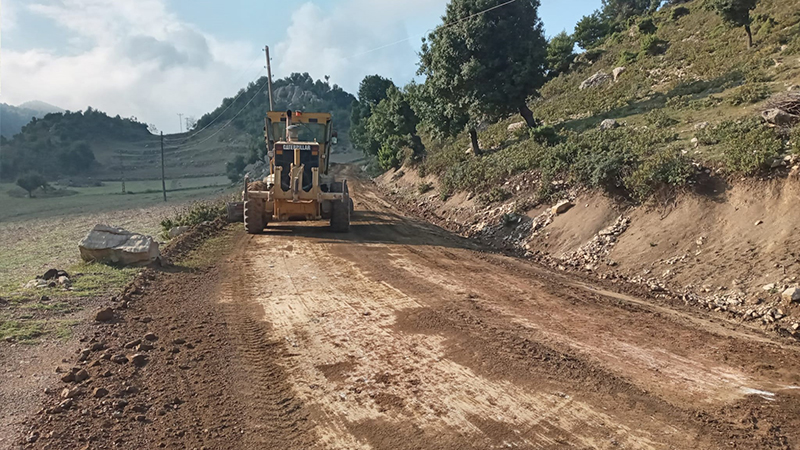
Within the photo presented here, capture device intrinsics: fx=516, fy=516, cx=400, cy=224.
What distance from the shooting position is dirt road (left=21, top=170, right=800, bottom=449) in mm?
4238

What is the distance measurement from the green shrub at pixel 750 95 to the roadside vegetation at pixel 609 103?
0.15 ft

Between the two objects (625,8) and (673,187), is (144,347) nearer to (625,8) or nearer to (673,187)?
(673,187)

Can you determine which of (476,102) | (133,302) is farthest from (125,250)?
(476,102)

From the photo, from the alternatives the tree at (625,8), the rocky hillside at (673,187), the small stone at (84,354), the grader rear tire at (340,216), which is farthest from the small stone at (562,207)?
the tree at (625,8)

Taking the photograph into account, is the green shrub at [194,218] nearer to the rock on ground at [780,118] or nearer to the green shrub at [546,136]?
the green shrub at [546,136]

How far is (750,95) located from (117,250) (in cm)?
1702

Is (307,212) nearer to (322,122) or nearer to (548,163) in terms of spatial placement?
(322,122)

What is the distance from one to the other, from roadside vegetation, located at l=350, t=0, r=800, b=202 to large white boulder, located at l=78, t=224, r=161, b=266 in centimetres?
1025

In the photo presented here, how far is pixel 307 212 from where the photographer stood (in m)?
15.0

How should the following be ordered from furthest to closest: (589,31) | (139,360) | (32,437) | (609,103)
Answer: (589,31)
(609,103)
(139,360)
(32,437)

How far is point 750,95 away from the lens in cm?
1497

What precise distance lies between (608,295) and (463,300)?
8.50 feet

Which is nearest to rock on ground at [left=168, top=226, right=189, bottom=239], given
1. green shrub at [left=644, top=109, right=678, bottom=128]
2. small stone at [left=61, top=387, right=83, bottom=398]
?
small stone at [left=61, top=387, right=83, bottom=398]

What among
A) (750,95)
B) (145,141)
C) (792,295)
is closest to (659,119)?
(750,95)
